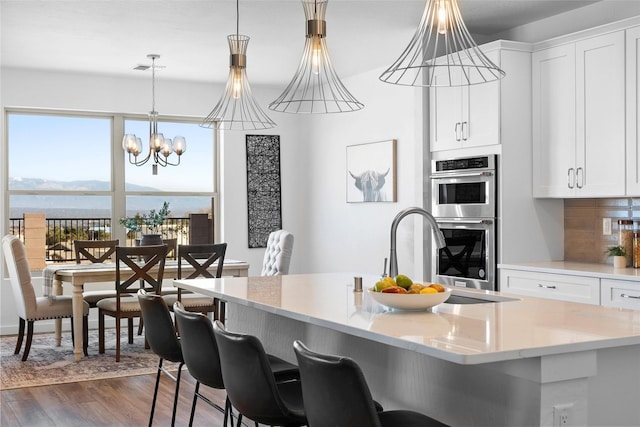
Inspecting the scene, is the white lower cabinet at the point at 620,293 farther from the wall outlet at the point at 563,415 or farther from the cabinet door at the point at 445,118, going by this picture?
the wall outlet at the point at 563,415

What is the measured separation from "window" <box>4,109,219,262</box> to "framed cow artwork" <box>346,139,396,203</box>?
1.78 m

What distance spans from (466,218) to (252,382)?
307cm

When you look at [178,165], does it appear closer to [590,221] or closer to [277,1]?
[277,1]

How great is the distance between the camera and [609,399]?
225 cm

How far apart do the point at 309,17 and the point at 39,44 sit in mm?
3771

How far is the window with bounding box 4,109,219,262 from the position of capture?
7.46 m

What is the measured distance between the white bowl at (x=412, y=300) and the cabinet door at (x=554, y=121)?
2.47 m

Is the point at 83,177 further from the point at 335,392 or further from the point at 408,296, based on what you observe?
the point at 335,392

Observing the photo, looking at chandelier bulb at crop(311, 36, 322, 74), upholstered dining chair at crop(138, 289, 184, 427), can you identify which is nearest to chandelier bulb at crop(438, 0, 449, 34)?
chandelier bulb at crop(311, 36, 322, 74)

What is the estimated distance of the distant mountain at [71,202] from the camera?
7445mm

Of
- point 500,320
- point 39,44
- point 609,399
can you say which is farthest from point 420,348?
point 39,44

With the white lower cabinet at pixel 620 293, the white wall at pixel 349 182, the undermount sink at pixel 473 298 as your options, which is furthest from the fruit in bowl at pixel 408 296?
the white wall at pixel 349 182

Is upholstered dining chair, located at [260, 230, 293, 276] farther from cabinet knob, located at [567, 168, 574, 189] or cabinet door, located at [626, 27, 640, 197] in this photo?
cabinet door, located at [626, 27, 640, 197]

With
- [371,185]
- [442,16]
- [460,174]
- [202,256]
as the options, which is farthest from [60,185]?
[442,16]
